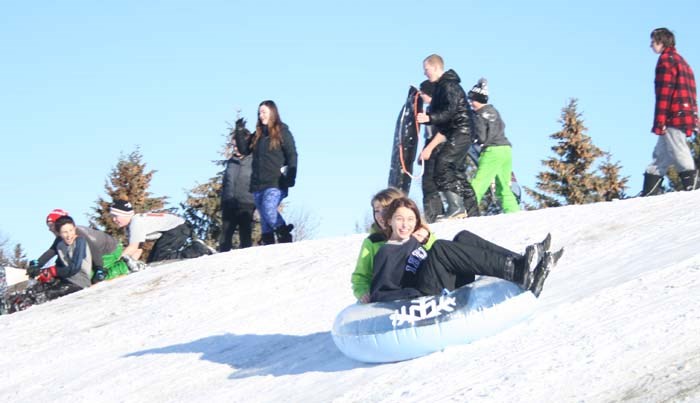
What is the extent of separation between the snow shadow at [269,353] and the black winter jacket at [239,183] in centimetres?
374

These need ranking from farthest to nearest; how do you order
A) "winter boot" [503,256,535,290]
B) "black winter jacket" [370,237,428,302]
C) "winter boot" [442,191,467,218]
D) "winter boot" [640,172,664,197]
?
"winter boot" [442,191,467,218], "winter boot" [640,172,664,197], "black winter jacket" [370,237,428,302], "winter boot" [503,256,535,290]

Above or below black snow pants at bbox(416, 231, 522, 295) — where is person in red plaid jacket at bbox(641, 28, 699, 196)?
above

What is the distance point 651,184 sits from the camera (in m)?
10.8

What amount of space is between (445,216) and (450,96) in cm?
132

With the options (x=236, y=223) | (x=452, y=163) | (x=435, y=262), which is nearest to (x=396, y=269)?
(x=435, y=262)

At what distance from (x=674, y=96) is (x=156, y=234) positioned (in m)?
6.49

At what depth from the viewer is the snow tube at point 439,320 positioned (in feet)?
20.6

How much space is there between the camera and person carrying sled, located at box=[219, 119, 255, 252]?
12.5 metres

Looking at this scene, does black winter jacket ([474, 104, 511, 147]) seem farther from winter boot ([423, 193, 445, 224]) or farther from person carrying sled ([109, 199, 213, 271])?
person carrying sled ([109, 199, 213, 271])

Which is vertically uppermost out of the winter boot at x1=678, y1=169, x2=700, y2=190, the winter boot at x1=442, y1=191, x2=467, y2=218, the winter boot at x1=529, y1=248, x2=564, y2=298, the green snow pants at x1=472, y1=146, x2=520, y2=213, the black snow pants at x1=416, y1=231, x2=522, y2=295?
the green snow pants at x1=472, y1=146, x2=520, y2=213

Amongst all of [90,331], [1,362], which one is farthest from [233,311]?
[1,362]

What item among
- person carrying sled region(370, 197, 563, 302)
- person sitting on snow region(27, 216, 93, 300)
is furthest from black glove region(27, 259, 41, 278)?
person carrying sled region(370, 197, 563, 302)

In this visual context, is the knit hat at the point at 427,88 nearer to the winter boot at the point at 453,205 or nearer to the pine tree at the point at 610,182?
the winter boot at the point at 453,205

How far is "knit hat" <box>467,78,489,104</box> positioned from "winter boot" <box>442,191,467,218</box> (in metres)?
1.30
